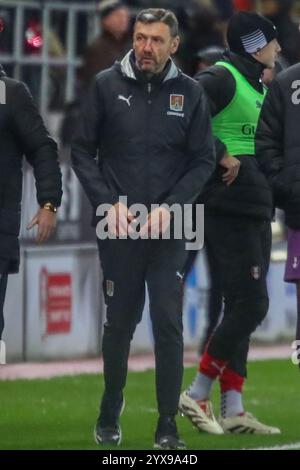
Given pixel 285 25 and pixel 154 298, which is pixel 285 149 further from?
pixel 285 25

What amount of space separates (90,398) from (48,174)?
323cm

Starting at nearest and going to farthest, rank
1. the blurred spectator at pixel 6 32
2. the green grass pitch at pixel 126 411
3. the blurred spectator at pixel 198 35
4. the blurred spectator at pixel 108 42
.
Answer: the green grass pitch at pixel 126 411
the blurred spectator at pixel 108 42
the blurred spectator at pixel 6 32
the blurred spectator at pixel 198 35

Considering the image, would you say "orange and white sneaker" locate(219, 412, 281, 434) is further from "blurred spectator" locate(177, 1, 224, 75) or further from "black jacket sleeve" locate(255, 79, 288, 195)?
"blurred spectator" locate(177, 1, 224, 75)

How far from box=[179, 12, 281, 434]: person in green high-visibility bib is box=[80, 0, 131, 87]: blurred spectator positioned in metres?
5.73

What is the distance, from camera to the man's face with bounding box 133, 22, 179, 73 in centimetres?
A: 955

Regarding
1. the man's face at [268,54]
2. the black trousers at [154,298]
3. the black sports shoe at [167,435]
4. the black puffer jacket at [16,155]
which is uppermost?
the man's face at [268,54]

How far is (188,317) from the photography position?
15281mm

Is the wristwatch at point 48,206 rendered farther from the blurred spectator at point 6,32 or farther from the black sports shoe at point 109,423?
the blurred spectator at point 6,32

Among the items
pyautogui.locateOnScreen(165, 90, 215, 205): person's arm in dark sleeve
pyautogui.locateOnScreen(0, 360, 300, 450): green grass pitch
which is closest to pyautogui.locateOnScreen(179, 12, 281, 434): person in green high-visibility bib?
pyautogui.locateOnScreen(0, 360, 300, 450): green grass pitch

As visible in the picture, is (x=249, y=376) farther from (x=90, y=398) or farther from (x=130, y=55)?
(x=130, y=55)

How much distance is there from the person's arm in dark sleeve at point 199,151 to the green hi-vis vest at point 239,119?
0.71 meters

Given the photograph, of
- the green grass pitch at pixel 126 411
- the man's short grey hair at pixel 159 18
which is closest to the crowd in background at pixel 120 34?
the green grass pitch at pixel 126 411

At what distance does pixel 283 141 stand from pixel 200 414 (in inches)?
71.1

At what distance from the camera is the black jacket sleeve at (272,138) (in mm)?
9469
